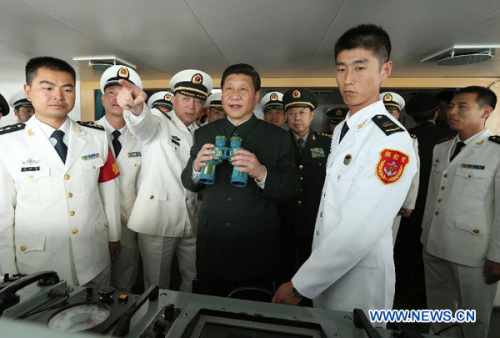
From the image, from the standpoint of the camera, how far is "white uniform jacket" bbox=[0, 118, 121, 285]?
1.54m

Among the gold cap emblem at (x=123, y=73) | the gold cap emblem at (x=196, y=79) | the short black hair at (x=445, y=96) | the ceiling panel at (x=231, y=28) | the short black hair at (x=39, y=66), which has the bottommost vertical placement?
the short black hair at (x=39, y=66)

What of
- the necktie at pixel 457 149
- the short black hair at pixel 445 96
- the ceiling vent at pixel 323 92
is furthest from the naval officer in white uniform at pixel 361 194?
the ceiling vent at pixel 323 92

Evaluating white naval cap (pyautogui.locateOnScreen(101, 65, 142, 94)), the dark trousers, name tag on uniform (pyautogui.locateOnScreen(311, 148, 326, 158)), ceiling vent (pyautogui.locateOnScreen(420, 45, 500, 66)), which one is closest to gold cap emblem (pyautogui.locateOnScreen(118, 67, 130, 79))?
white naval cap (pyautogui.locateOnScreen(101, 65, 142, 94))

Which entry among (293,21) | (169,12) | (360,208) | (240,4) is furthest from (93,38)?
(360,208)

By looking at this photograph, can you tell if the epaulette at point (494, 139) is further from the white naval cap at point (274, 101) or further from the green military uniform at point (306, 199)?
the white naval cap at point (274, 101)

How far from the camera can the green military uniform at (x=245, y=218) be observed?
1562 mm

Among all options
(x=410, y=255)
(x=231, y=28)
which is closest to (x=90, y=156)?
(x=231, y=28)

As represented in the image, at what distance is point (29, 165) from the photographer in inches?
61.1

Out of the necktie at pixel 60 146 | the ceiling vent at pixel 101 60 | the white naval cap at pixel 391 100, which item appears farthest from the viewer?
the ceiling vent at pixel 101 60

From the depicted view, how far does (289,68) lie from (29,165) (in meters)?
4.05

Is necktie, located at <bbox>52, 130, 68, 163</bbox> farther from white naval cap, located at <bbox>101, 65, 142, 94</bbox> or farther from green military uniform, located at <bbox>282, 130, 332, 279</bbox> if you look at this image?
green military uniform, located at <bbox>282, 130, 332, 279</bbox>

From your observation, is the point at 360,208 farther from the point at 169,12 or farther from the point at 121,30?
the point at 121,30

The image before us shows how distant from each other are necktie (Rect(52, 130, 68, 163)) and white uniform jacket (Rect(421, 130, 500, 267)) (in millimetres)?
2928

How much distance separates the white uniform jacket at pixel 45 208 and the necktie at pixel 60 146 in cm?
4
